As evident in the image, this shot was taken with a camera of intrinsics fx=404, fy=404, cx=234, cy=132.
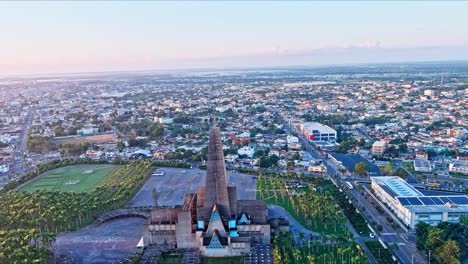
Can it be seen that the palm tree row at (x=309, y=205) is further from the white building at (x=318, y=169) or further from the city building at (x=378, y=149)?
the city building at (x=378, y=149)

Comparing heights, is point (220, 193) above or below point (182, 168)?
above

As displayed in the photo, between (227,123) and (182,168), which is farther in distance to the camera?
(227,123)

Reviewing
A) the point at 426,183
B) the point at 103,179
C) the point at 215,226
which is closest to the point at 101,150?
the point at 103,179

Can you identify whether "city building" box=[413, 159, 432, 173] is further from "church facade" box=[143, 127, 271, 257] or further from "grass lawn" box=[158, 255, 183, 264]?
"grass lawn" box=[158, 255, 183, 264]

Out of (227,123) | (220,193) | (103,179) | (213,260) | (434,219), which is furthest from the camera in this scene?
(227,123)

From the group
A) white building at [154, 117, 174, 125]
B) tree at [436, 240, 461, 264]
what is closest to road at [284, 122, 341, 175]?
tree at [436, 240, 461, 264]

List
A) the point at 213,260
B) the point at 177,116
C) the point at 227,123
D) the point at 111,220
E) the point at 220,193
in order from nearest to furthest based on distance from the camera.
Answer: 1. the point at 213,260
2. the point at 220,193
3. the point at 111,220
4. the point at 227,123
5. the point at 177,116

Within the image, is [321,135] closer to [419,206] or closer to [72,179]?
[419,206]

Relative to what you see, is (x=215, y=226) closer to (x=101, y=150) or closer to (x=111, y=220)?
(x=111, y=220)
